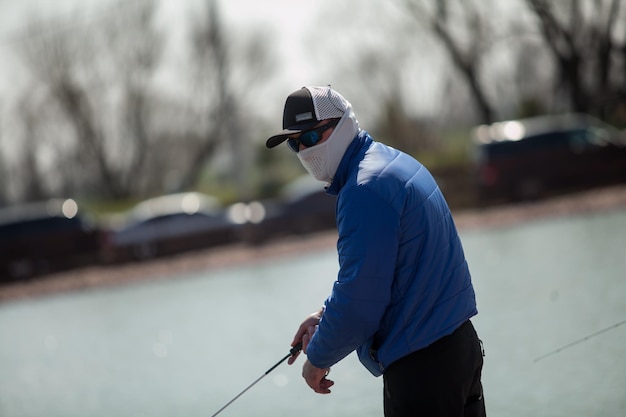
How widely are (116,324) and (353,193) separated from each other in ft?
36.6

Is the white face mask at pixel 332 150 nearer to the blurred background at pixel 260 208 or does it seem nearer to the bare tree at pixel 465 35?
the blurred background at pixel 260 208

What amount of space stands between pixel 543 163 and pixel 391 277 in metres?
20.5

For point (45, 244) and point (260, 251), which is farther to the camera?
point (45, 244)

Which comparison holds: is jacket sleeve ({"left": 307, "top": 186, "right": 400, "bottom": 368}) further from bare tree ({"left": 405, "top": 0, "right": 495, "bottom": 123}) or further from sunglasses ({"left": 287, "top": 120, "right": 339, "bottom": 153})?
bare tree ({"left": 405, "top": 0, "right": 495, "bottom": 123})

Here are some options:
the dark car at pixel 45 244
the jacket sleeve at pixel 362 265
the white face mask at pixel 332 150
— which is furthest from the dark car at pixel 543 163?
the jacket sleeve at pixel 362 265

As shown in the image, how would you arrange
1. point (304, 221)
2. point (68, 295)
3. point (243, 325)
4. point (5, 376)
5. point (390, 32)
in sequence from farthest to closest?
point (390, 32)
point (304, 221)
point (68, 295)
point (243, 325)
point (5, 376)

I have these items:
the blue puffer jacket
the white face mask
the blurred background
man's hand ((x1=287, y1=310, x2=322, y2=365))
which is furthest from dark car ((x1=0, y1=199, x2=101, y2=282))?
the blue puffer jacket

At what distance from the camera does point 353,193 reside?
313 cm

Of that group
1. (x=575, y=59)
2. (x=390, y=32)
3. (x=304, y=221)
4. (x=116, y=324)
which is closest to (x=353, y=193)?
(x=116, y=324)

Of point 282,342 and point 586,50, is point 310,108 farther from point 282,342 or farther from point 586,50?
point 586,50

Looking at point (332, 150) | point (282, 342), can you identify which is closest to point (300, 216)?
point (282, 342)

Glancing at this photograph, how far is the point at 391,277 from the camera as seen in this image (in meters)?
3.09

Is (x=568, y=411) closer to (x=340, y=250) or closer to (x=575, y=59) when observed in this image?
(x=340, y=250)

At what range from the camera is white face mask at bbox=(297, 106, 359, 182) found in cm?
340
